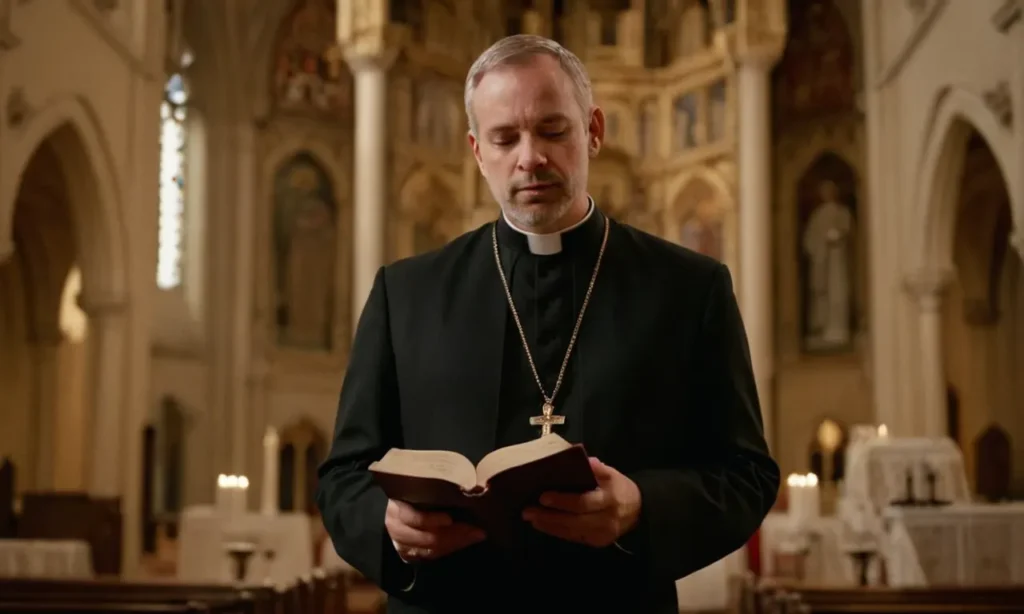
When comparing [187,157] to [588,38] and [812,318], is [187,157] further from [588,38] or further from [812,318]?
[812,318]

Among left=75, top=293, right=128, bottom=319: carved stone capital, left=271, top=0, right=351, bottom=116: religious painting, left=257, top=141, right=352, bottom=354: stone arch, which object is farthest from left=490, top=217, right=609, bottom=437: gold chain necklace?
left=271, top=0, right=351, bottom=116: religious painting

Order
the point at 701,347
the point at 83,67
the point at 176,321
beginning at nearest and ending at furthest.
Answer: the point at 701,347, the point at 83,67, the point at 176,321

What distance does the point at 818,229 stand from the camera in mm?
17516

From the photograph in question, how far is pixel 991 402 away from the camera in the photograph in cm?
1575

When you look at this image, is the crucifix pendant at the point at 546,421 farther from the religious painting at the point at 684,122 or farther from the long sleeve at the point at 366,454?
the religious painting at the point at 684,122

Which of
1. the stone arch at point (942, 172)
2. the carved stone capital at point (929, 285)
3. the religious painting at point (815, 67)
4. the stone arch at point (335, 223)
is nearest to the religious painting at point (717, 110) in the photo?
the religious painting at point (815, 67)

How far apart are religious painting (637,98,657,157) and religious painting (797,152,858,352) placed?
2.19 metres

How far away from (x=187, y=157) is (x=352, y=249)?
267cm

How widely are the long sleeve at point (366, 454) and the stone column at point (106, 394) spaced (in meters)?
11.5

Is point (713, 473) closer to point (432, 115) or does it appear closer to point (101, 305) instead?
point (101, 305)

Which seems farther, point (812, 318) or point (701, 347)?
point (812, 318)

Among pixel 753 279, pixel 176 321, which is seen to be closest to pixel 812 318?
pixel 753 279

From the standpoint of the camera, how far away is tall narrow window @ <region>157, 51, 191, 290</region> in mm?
17828

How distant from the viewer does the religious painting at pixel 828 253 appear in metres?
17.1
